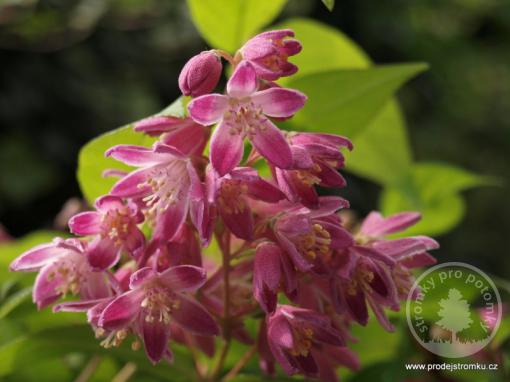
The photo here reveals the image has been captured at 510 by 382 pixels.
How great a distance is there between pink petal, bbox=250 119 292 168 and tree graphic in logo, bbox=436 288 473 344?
1.43ft

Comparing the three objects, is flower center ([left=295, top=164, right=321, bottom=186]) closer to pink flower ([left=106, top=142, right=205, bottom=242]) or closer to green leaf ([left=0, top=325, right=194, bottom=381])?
pink flower ([left=106, top=142, right=205, bottom=242])

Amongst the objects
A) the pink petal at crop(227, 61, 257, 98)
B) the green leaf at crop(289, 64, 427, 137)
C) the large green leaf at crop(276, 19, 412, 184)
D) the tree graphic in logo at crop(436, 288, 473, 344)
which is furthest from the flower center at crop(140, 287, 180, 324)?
the large green leaf at crop(276, 19, 412, 184)

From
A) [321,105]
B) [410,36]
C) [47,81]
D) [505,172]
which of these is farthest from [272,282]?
[505,172]

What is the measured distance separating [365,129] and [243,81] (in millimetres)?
533

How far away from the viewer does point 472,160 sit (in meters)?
4.52

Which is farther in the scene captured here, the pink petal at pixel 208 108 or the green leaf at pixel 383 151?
the green leaf at pixel 383 151

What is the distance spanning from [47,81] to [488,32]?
2.98 metres

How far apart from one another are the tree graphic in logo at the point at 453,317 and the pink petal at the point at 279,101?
17.1 inches

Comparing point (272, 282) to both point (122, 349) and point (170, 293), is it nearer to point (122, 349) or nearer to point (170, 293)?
point (170, 293)

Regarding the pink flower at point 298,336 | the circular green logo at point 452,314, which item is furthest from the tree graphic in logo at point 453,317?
the pink flower at point 298,336

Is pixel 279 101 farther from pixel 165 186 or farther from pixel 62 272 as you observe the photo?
pixel 62 272

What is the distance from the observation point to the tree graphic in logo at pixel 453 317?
983 millimetres

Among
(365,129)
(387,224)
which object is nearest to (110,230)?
(387,224)

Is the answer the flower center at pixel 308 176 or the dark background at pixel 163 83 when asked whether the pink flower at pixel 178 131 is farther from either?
the dark background at pixel 163 83
